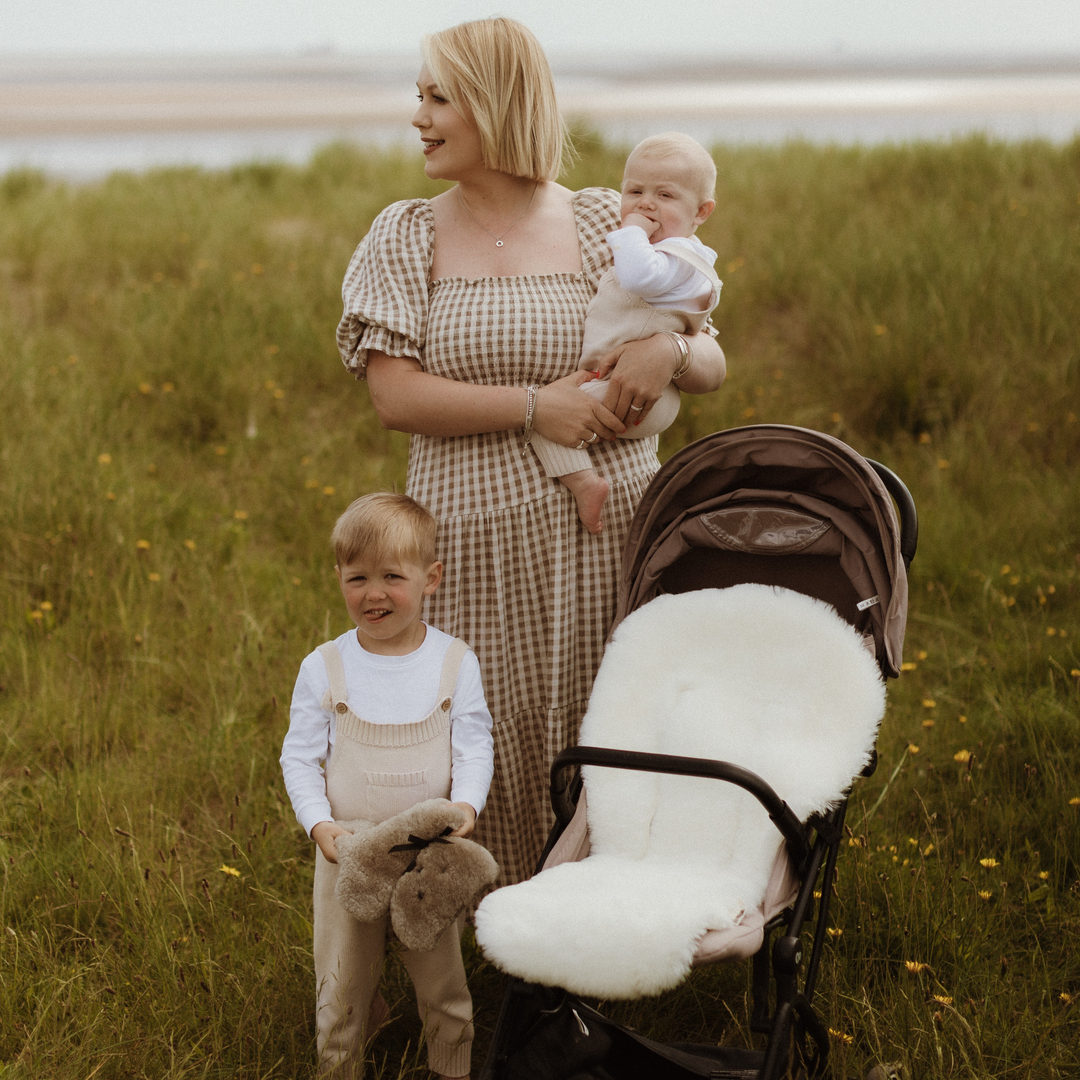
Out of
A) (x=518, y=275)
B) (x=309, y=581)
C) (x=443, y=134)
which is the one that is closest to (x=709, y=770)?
(x=518, y=275)

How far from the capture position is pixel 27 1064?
2260 mm

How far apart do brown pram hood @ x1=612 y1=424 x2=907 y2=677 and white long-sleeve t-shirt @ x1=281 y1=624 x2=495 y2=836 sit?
0.51 metres

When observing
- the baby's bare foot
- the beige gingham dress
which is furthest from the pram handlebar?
the baby's bare foot

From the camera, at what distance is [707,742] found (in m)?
2.32

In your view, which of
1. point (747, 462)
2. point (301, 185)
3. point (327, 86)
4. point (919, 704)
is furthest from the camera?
point (327, 86)

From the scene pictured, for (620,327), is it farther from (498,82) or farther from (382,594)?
(382,594)

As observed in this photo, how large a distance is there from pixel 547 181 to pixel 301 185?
284 inches

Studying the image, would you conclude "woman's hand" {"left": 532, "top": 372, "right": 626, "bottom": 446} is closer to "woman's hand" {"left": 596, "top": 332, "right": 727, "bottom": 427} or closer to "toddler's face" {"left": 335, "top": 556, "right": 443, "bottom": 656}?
"woman's hand" {"left": 596, "top": 332, "right": 727, "bottom": 427}

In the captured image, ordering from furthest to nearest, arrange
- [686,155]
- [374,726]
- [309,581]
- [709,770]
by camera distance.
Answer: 1. [309,581]
2. [686,155]
3. [374,726]
4. [709,770]

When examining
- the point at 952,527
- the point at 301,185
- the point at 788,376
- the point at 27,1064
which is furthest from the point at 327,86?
the point at 27,1064

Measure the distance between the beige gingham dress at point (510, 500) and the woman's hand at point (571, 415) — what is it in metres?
0.12

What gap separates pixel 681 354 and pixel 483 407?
45cm

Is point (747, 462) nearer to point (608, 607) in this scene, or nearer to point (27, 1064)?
point (608, 607)

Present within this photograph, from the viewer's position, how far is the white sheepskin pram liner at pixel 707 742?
1965mm
